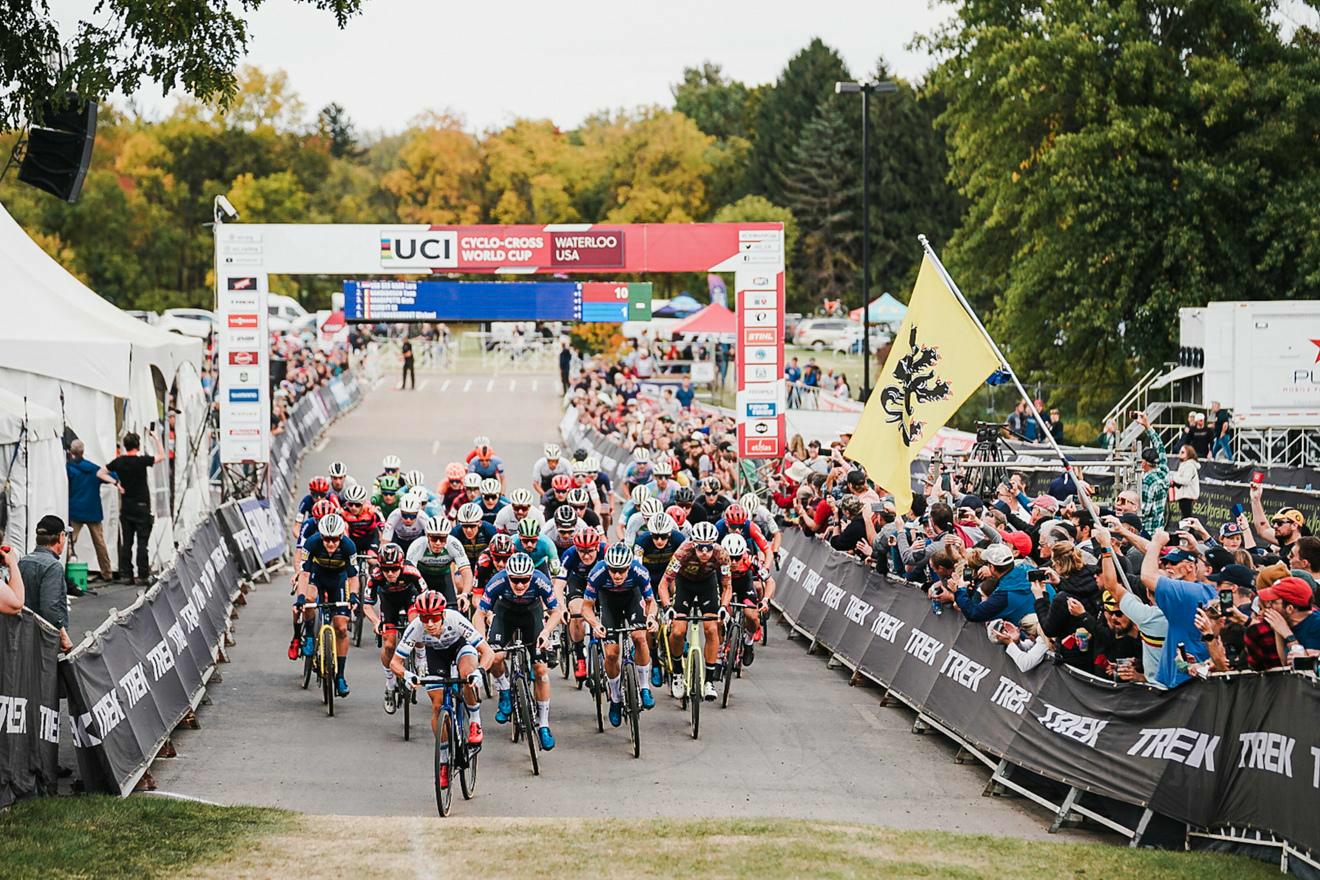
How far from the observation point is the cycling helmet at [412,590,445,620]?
39.0ft

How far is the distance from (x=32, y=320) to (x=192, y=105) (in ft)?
244

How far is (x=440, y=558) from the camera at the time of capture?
14.4 meters

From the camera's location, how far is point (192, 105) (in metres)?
90.8

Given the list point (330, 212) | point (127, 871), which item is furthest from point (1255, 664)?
point (330, 212)

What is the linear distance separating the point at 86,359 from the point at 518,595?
9224 mm

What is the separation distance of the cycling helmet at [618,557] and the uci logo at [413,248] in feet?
42.4

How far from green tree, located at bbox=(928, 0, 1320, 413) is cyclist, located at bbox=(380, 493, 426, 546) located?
25.4 meters

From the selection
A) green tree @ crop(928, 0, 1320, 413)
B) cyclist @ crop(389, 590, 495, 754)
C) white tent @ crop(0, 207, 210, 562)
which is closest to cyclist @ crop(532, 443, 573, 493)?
white tent @ crop(0, 207, 210, 562)

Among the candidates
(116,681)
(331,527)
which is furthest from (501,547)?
(116,681)

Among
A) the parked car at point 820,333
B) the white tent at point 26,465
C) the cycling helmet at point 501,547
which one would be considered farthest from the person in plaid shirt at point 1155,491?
the parked car at point 820,333

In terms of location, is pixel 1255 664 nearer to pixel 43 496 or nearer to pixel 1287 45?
pixel 43 496

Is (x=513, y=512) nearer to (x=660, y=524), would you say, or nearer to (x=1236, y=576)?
(x=660, y=524)

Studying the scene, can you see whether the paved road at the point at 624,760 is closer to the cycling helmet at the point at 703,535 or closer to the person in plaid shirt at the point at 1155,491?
the cycling helmet at the point at 703,535

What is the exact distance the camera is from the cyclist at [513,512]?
15.9 metres
